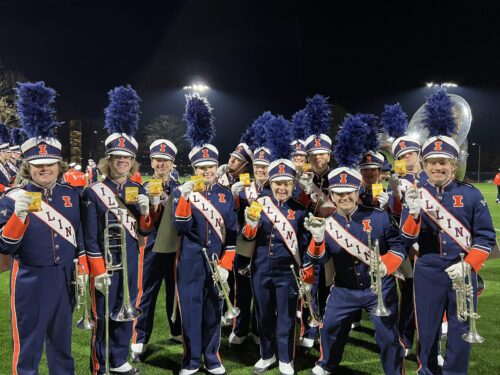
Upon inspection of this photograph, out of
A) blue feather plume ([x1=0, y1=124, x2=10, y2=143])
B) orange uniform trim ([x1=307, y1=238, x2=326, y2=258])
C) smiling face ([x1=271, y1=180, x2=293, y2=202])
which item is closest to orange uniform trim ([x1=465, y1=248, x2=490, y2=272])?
orange uniform trim ([x1=307, y1=238, x2=326, y2=258])

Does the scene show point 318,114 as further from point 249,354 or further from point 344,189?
point 249,354

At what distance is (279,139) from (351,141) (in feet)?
3.00

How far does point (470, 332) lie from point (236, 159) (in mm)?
4551

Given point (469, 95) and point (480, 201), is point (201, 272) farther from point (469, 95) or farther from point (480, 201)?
point (469, 95)

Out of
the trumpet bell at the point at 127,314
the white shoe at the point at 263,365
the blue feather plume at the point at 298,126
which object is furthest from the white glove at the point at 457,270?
the blue feather plume at the point at 298,126

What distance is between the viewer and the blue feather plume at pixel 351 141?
4.55m

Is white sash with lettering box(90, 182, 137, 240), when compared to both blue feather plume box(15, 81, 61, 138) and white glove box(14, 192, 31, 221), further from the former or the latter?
white glove box(14, 192, 31, 221)

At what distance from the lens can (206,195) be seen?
16.1ft

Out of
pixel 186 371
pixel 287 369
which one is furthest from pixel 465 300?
pixel 186 371

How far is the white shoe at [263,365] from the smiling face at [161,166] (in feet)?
9.12

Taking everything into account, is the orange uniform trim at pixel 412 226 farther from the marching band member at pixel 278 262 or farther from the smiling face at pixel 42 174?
the smiling face at pixel 42 174

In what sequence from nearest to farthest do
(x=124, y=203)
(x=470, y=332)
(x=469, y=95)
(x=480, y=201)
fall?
(x=470, y=332)
(x=480, y=201)
(x=124, y=203)
(x=469, y=95)

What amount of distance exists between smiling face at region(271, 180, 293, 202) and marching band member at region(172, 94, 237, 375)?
51 cm

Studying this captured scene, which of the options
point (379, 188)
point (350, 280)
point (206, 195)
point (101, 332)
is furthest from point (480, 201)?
point (101, 332)
